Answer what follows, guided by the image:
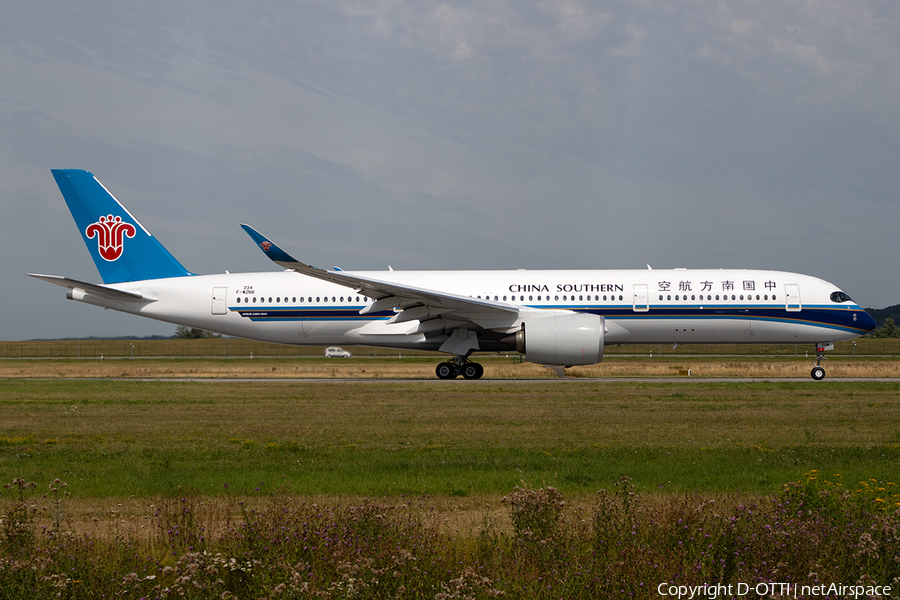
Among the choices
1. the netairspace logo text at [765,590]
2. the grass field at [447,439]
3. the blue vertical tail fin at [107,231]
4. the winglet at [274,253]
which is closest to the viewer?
the netairspace logo text at [765,590]

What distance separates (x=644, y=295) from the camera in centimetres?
2541

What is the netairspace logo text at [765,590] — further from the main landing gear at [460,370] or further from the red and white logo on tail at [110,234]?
the red and white logo on tail at [110,234]

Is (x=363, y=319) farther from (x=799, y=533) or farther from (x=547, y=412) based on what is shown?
(x=799, y=533)

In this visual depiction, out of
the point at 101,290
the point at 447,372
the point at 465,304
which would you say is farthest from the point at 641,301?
the point at 101,290

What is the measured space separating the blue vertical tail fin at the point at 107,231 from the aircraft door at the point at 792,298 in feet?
71.7

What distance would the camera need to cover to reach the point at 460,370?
2633 centimetres

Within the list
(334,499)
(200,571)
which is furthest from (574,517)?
(200,571)

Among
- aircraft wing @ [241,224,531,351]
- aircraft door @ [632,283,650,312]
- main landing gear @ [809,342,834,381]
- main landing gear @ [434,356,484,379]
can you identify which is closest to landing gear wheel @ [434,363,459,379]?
main landing gear @ [434,356,484,379]

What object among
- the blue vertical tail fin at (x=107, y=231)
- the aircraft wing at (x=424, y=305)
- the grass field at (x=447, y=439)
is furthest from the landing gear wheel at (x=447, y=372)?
the blue vertical tail fin at (x=107, y=231)

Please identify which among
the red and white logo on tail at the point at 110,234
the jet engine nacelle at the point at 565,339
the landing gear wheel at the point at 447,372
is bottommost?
the landing gear wheel at the point at 447,372

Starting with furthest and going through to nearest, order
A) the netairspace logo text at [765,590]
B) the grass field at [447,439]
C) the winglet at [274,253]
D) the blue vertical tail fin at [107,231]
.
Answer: the blue vertical tail fin at [107,231], the winglet at [274,253], the grass field at [447,439], the netairspace logo text at [765,590]

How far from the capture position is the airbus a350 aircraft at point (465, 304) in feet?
80.0

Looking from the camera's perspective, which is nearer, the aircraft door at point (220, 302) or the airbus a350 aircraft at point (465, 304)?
the airbus a350 aircraft at point (465, 304)

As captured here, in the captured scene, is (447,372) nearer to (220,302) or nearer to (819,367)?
(220,302)
